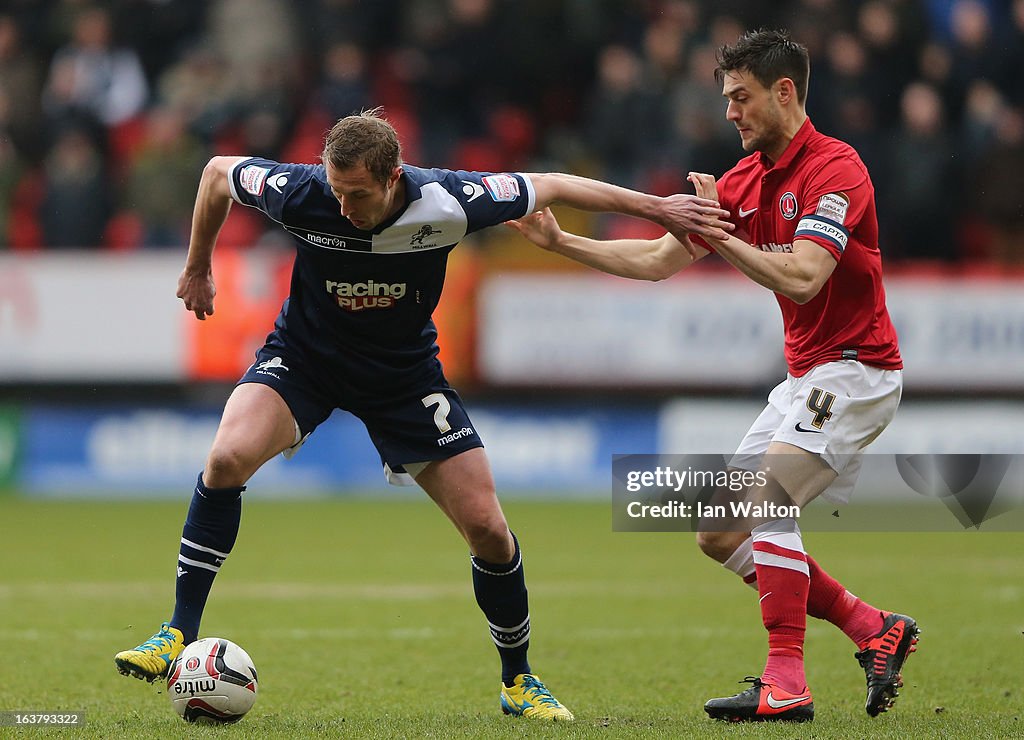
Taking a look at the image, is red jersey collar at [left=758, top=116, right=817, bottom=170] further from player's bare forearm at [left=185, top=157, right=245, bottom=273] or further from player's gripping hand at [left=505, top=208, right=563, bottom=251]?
player's bare forearm at [left=185, top=157, right=245, bottom=273]

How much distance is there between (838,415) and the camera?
534 cm

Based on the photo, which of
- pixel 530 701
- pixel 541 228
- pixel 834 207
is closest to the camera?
pixel 834 207

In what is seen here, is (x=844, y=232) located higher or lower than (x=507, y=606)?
higher

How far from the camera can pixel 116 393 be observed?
44.9 feet

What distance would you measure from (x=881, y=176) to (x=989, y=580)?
583 centimetres

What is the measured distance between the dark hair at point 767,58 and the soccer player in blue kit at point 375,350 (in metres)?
0.50

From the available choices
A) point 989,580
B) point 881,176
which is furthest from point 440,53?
point 989,580

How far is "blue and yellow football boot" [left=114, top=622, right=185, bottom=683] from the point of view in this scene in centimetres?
500

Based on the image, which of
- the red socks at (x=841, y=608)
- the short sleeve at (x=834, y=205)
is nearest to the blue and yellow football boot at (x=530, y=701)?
the red socks at (x=841, y=608)

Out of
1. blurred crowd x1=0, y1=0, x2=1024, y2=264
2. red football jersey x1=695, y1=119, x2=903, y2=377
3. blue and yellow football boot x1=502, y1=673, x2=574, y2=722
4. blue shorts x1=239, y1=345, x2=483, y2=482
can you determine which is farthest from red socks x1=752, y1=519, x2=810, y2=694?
blurred crowd x1=0, y1=0, x2=1024, y2=264

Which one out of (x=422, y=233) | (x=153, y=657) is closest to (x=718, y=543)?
(x=422, y=233)

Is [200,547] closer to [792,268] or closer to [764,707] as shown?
[764,707]

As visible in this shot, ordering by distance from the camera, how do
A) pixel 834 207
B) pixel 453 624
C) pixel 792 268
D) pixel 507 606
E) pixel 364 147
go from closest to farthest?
1. pixel 364 147
2. pixel 792 268
3. pixel 834 207
4. pixel 507 606
5. pixel 453 624

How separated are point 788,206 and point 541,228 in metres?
0.98
